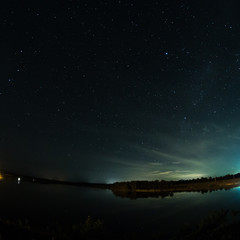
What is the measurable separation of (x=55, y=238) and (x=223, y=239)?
8.65 m

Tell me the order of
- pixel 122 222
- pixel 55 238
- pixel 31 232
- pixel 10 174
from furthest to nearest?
pixel 10 174 < pixel 122 222 < pixel 31 232 < pixel 55 238

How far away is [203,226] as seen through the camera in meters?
14.0

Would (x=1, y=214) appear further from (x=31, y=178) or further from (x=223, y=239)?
(x=31, y=178)

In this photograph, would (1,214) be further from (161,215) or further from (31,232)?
(161,215)

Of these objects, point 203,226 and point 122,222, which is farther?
point 122,222

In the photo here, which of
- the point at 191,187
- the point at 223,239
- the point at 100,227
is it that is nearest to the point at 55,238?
the point at 100,227

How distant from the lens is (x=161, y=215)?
20875mm

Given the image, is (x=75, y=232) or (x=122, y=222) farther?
(x=122, y=222)

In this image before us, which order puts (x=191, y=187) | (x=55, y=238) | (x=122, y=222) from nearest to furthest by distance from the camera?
(x=55, y=238)
(x=122, y=222)
(x=191, y=187)

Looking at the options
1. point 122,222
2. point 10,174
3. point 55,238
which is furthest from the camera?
point 10,174

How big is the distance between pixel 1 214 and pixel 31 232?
365 inches

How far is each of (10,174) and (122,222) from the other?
320 feet

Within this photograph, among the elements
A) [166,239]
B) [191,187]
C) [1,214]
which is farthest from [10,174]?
[166,239]

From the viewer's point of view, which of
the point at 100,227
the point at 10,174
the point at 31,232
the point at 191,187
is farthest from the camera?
the point at 10,174
